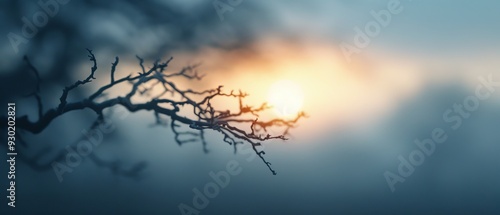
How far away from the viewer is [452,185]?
33.9 m

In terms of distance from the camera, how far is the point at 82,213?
48.5 ft

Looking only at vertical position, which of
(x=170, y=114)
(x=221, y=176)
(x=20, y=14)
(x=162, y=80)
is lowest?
(x=221, y=176)

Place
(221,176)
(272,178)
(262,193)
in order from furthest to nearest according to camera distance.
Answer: (272,178) < (262,193) < (221,176)

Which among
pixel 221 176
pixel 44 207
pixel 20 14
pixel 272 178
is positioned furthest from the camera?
pixel 272 178

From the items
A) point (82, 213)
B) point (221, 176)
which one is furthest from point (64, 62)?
point (82, 213)

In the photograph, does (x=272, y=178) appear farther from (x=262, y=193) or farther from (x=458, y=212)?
(x=458, y=212)

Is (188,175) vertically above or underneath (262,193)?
above

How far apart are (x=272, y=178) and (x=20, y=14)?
31.7 metres

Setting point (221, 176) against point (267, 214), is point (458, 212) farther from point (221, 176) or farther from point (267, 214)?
point (221, 176)

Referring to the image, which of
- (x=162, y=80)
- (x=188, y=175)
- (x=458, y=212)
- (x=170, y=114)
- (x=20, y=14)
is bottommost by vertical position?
(x=458, y=212)

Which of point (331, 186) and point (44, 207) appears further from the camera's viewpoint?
point (331, 186)

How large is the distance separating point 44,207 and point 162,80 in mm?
8037

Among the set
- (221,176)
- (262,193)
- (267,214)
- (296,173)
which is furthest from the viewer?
(296,173)

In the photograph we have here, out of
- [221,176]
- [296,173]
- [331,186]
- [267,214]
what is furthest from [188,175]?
[221,176]
